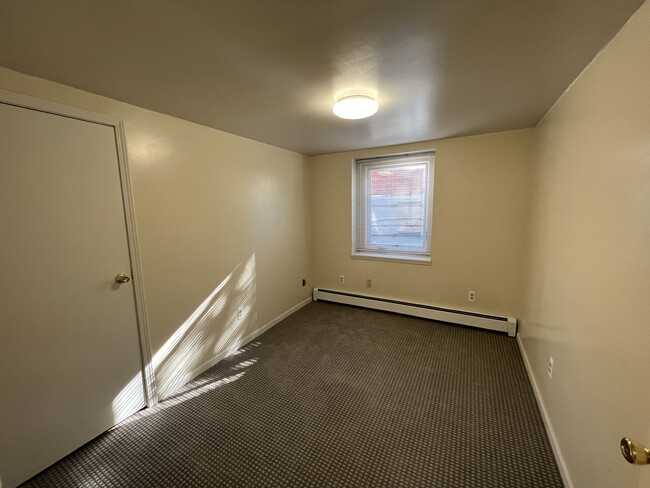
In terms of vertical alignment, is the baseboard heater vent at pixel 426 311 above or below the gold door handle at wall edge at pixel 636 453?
below

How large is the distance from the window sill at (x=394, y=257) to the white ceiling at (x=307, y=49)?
185 centimetres

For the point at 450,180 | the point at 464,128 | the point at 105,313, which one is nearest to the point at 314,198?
the point at 450,180

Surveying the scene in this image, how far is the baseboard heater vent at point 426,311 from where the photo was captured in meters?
2.97

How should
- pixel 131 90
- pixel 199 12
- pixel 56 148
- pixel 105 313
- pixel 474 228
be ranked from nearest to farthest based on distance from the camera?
pixel 199 12 → pixel 56 148 → pixel 131 90 → pixel 105 313 → pixel 474 228

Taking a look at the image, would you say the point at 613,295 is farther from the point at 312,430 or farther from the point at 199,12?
the point at 199,12

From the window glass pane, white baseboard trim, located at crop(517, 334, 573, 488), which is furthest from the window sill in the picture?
white baseboard trim, located at crop(517, 334, 573, 488)

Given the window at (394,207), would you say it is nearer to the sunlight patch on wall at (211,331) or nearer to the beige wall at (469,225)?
the beige wall at (469,225)

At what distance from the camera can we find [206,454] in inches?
64.3

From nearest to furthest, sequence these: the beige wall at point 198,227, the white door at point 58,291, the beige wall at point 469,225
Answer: the white door at point 58,291
the beige wall at point 198,227
the beige wall at point 469,225

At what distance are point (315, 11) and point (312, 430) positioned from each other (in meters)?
2.25

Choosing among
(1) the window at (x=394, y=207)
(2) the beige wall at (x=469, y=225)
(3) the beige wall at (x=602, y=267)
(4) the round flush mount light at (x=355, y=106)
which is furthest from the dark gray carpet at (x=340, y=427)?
(4) the round flush mount light at (x=355, y=106)

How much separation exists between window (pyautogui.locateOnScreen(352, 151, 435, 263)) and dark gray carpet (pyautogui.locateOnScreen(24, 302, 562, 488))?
1339 millimetres

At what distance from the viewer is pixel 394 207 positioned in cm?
362

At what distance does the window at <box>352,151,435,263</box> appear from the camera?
3.40 m
